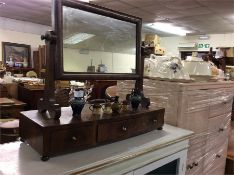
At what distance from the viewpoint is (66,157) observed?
0.84 metres

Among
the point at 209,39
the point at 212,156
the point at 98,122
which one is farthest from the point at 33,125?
the point at 209,39

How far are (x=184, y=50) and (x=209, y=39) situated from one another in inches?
44.8

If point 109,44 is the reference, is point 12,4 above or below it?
above

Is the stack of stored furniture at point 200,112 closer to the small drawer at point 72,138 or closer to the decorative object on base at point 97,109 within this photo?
the decorative object on base at point 97,109

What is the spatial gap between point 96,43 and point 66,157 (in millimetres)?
579

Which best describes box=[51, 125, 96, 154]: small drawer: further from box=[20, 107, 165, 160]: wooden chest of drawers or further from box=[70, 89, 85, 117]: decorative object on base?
box=[70, 89, 85, 117]: decorative object on base

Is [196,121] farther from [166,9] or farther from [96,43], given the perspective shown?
[166,9]

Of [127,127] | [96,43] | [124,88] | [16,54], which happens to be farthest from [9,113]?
[16,54]

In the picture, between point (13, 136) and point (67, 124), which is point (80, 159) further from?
point (13, 136)

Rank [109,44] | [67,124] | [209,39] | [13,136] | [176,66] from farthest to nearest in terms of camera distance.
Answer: [209,39] → [13,136] → [176,66] → [109,44] → [67,124]

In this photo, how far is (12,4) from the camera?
17.5 ft

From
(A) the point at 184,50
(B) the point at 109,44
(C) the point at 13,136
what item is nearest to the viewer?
(B) the point at 109,44

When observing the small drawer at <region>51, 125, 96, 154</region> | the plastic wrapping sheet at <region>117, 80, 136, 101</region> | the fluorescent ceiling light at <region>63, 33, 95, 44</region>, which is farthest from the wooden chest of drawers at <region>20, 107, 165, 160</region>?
the plastic wrapping sheet at <region>117, 80, 136, 101</region>

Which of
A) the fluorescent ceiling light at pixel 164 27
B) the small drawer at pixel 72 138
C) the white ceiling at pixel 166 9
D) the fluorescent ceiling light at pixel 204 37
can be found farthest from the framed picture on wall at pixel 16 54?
the small drawer at pixel 72 138
